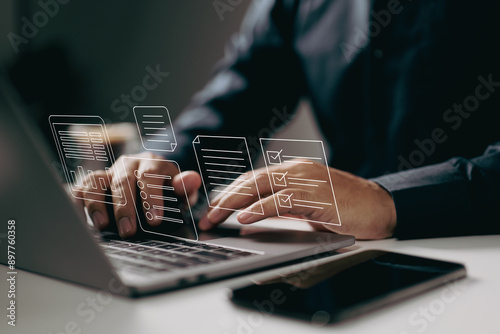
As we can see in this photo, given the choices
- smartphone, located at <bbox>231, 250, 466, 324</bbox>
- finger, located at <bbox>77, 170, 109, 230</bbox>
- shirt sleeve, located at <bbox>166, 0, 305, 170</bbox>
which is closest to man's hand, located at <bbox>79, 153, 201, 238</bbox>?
finger, located at <bbox>77, 170, 109, 230</bbox>

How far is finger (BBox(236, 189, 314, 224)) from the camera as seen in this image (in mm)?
562

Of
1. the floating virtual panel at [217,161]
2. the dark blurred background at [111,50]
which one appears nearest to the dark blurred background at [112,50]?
the dark blurred background at [111,50]

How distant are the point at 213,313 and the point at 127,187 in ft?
1.09

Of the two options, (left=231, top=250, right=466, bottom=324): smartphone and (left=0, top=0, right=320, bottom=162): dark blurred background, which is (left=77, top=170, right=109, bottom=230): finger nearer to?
(left=231, top=250, right=466, bottom=324): smartphone

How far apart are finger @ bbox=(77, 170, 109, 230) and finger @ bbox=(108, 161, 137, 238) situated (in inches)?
0.6

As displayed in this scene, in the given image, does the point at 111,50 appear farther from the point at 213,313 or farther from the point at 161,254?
the point at 213,313

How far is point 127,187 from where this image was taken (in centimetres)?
61

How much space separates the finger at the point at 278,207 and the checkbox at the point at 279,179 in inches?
1.5

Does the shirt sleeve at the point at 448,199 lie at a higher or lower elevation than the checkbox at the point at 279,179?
lower

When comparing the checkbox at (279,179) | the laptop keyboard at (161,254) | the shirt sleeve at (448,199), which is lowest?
the shirt sleeve at (448,199)

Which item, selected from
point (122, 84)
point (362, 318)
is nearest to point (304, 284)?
point (362, 318)

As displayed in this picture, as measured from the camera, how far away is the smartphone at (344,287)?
293 millimetres

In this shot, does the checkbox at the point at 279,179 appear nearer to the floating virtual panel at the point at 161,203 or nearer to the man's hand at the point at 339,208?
the man's hand at the point at 339,208

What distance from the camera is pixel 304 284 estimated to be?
34cm
